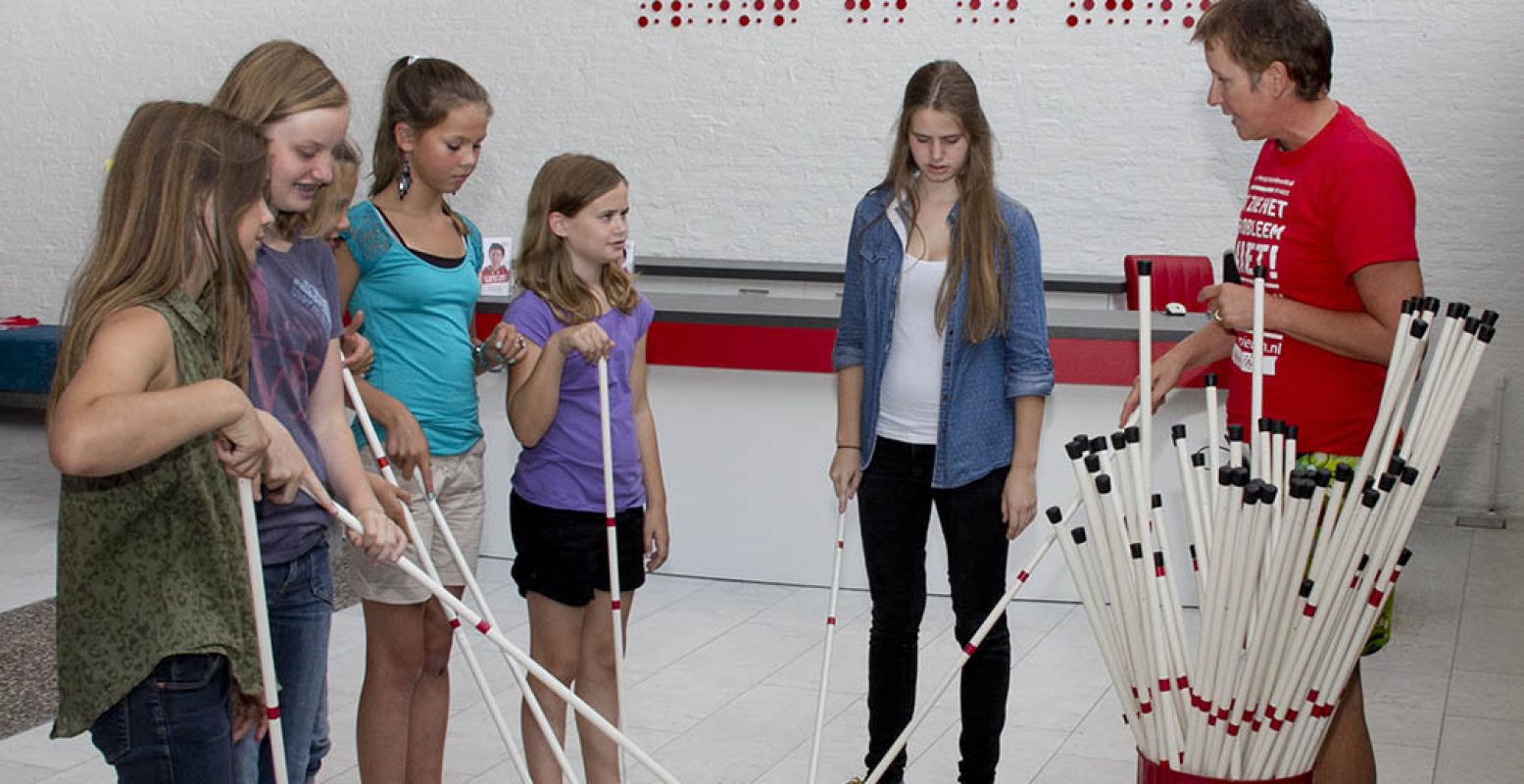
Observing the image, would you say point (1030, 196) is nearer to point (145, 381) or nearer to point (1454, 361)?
point (1454, 361)

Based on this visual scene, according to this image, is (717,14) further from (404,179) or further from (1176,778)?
(1176,778)

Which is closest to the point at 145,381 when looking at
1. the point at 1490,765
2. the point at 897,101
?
the point at 1490,765

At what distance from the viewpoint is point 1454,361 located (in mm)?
Answer: 2068

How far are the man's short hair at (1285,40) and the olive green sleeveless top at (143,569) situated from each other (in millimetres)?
1487

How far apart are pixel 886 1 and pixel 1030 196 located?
1.01 metres

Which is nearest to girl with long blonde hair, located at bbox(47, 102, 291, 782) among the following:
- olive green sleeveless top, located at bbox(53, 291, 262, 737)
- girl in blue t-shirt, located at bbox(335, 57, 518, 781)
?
olive green sleeveless top, located at bbox(53, 291, 262, 737)

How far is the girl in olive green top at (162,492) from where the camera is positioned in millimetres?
1818

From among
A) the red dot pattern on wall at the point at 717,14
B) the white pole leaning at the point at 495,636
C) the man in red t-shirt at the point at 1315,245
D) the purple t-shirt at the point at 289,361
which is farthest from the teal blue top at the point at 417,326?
the red dot pattern on wall at the point at 717,14

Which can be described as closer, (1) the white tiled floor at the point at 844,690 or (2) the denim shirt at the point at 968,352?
(2) the denim shirt at the point at 968,352

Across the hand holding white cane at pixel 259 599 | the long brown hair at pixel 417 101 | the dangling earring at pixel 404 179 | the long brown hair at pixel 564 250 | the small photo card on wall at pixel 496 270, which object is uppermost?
the long brown hair at pixel 417 101

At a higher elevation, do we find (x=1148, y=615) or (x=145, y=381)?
(x=145, y=381)

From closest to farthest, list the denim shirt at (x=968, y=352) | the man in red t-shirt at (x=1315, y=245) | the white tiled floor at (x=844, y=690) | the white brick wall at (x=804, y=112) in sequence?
the man in red t-shirt at (x=1315, y=245), the denim shirt at (x=968, y=352), the white tiled floor at (x=844, y=690), the white brick wall at (x=804, y=112)

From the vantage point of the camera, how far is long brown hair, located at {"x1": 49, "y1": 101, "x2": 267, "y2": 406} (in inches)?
71.7

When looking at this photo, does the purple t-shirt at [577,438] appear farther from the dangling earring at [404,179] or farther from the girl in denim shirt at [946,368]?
the girl in denim shirt at [946,368]
